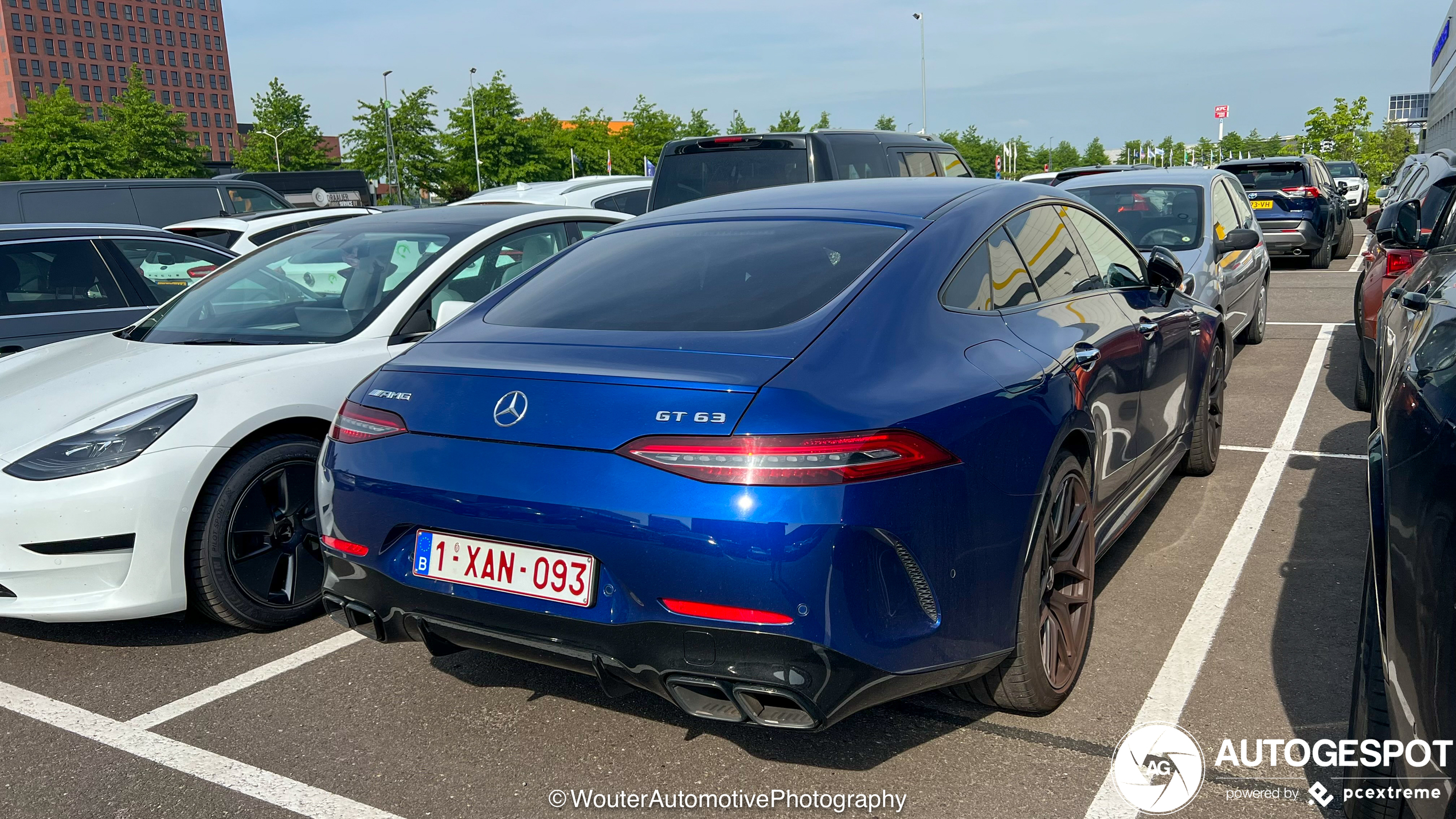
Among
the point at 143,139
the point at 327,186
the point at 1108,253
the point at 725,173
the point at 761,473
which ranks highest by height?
the point at 143,139

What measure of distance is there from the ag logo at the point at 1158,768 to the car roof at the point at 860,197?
160 cm

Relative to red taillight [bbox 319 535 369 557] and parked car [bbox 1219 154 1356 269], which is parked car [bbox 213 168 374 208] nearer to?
parked car [bbox 1219 154 1356 269]

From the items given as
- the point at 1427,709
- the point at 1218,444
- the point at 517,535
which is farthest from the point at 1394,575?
the point at 1218,444

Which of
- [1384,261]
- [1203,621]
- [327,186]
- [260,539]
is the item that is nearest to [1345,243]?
[1384,261]

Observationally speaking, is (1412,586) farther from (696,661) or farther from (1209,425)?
(1209,425)

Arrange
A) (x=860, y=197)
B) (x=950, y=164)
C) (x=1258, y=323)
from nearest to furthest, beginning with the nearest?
1. (x=860, y=197)
2. (x=1258, y=323)
3. (x=950, y=164)

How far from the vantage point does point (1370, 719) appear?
91.5 inches

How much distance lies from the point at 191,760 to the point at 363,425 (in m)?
1.11

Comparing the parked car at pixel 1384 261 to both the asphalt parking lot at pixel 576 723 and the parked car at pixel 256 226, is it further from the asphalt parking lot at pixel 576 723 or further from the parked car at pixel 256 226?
the parked car at pixel 256 226

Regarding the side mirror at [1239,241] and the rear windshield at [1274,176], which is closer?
the side mirror at [1239,241]

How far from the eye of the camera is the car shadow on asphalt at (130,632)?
13.8 feet

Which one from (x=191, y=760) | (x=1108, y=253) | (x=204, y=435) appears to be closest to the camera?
(x=191, y=760)

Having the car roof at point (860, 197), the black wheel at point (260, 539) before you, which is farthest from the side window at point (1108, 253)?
the black wheel at point (260, 539)

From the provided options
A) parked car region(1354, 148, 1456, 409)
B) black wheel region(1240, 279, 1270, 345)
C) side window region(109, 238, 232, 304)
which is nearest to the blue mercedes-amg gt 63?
parked car region(1354, 148, 1456, 409)
